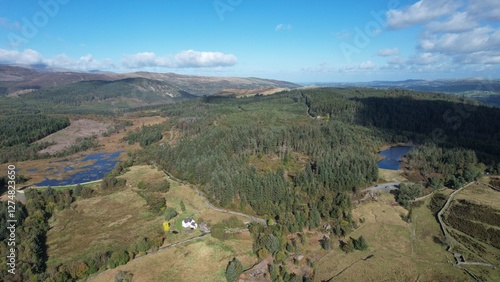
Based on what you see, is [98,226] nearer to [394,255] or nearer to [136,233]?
[136,233]

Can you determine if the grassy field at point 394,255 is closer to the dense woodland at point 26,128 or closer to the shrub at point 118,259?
the shrub at point 118,259

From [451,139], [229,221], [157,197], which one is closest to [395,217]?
[229,221]

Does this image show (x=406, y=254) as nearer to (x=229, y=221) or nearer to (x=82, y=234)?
(x=229, y=221)

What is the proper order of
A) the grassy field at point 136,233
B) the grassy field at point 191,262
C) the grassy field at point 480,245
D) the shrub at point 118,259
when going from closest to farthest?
1. the grassy field at point 191,262
2. the grassy field at point 480,245
3. the shrub at point 118,259
4. the grassy field at point 136,233

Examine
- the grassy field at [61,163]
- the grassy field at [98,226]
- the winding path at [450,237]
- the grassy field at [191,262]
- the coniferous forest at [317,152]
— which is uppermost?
the coniferous forest at [317,152]

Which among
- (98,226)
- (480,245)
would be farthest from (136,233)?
(480,245)

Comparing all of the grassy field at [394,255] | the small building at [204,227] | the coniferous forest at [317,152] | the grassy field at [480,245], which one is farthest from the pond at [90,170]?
the grassy field at [480,245]

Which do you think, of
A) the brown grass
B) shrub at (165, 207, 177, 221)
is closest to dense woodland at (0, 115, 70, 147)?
the brown grass
